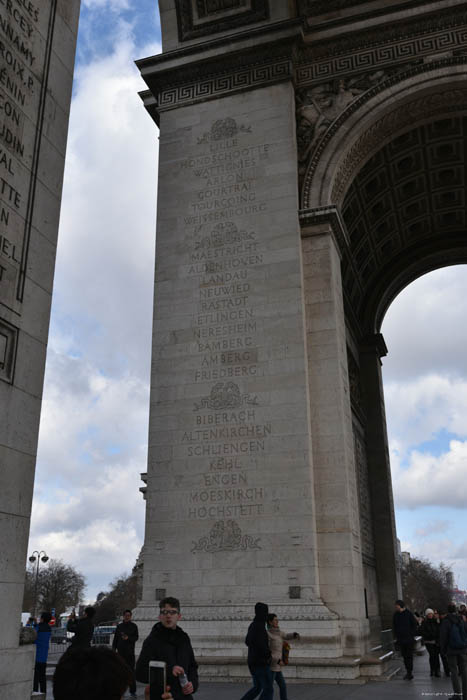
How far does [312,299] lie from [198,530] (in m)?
6.88

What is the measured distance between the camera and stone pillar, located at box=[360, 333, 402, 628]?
23766mm

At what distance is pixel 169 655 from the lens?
5105mm

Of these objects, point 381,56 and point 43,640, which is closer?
point 43,640

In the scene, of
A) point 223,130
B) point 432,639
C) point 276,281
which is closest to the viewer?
point 432,639

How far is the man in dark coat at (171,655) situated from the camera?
5.00 metres

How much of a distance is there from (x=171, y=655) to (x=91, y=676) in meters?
3.00

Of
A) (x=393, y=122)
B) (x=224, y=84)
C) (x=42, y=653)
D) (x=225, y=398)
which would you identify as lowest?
(x=42, y=653)

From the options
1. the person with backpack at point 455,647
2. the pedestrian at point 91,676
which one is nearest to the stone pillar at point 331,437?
the person with backpack at point 455,647

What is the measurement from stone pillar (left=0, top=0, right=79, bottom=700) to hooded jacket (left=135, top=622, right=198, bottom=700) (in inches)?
62.1

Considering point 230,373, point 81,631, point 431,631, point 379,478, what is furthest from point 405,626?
point 379,478

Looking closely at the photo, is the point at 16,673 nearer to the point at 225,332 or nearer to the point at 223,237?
the point at 225,332

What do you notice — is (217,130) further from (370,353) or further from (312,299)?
(370,353)

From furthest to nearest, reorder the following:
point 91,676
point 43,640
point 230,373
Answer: point 230,373 < point 43,640 < point 91,676

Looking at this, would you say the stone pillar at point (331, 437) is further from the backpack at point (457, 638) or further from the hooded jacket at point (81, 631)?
the hooded jacket at point (81, 631)
